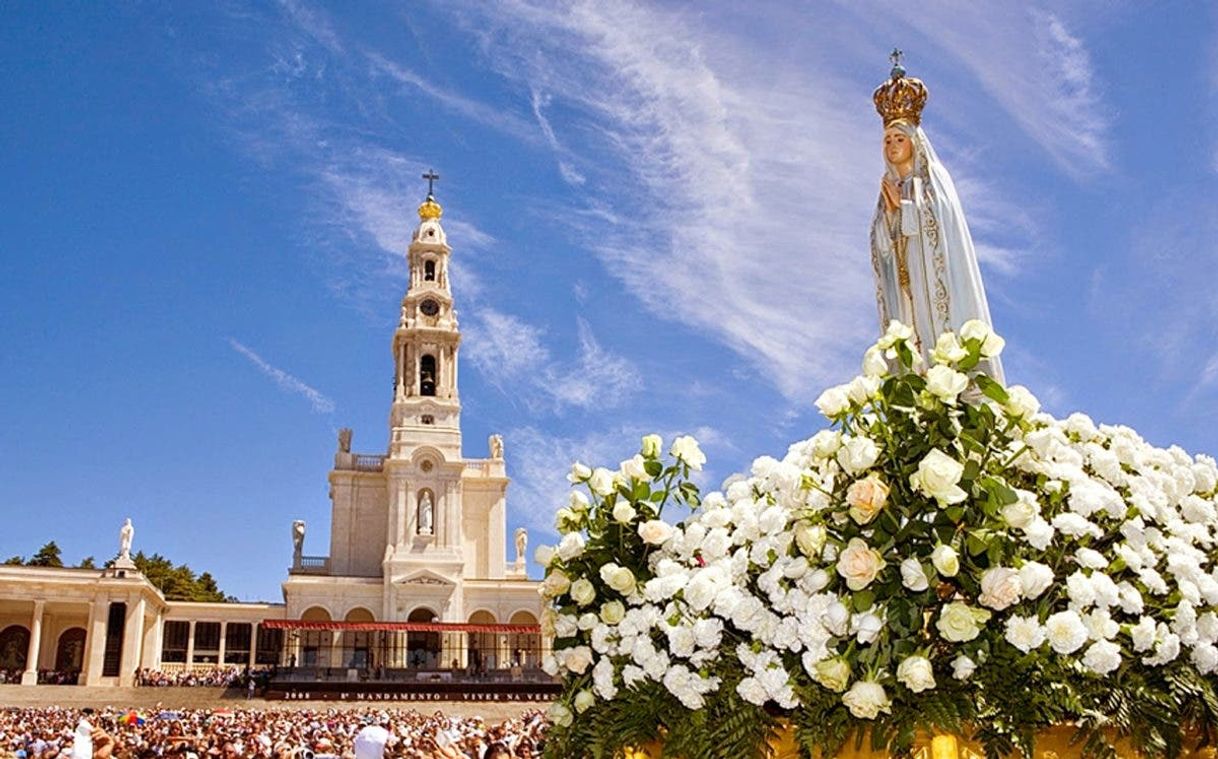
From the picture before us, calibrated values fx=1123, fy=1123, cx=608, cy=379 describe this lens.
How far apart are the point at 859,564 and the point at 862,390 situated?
0.84 m

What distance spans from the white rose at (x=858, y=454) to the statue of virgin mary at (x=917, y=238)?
15.8ft

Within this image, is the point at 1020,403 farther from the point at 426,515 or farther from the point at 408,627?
the point at 426,515

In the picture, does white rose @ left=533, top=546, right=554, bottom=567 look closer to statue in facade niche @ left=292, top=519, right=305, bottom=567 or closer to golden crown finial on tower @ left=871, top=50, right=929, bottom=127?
golden crown finial on tower @ left=871, top=50, right=929, bottom=127

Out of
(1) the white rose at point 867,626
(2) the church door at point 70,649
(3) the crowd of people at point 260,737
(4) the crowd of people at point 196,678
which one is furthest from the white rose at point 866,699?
(2) the church door at point 70,649

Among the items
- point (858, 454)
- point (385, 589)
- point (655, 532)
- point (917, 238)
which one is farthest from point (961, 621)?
point (385, 589)

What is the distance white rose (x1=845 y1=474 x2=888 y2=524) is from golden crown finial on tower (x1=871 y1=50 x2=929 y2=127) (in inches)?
265

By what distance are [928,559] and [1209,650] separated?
1424mm

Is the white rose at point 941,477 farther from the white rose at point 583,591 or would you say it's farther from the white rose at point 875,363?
the white rose at point 583,591

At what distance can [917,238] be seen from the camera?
9.76 m

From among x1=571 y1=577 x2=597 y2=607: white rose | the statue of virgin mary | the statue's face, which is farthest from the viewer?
the statue's face

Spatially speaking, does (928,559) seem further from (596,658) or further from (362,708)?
(362,708)

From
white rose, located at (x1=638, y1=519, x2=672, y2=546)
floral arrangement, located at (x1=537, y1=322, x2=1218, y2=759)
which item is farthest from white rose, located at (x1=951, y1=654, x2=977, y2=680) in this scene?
white rose, located at (x1=638, y1=519, x2=672, y2=546)

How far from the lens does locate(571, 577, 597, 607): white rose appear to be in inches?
238

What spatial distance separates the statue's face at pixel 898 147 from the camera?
33.3 ft
